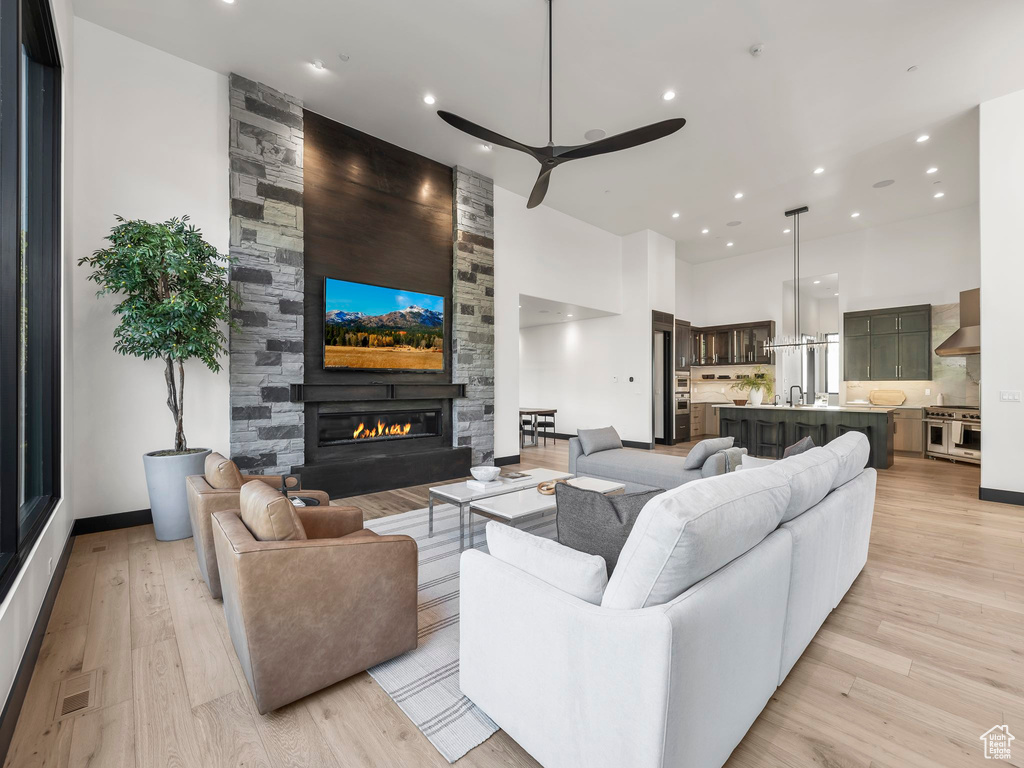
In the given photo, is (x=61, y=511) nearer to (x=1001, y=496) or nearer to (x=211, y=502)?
(x=211, y=502)

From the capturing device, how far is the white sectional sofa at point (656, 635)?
1115mm

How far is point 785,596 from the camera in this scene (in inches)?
64.7

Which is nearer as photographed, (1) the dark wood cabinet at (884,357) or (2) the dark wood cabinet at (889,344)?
(2) the dark wood cabinet at (889,344)

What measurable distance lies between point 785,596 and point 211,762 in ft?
6.39

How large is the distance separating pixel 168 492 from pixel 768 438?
7.48 meters

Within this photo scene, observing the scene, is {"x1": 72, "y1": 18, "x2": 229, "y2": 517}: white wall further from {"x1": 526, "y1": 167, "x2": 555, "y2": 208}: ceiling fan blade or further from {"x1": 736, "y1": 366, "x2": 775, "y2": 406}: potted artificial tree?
{"x1": 736, "y1": 366, "x2": 775, "y2": 406}: potted artificial tree

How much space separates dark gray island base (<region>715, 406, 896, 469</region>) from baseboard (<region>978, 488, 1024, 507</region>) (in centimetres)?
139

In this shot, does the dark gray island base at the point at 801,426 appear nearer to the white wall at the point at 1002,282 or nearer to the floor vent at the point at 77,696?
the white wall at the point at 1002,282

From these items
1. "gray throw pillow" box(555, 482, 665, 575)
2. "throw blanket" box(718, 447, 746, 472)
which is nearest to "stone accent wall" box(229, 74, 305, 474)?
"gray throw pillow" box(555, 482, 665, 575)

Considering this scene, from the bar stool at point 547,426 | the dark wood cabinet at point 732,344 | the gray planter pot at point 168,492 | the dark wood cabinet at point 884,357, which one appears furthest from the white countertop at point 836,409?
the gray planter pot at point 168,492

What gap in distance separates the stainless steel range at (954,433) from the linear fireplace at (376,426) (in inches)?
284

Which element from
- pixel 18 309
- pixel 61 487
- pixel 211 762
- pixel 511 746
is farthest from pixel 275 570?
pixel 61 487

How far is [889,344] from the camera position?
7.76 metres

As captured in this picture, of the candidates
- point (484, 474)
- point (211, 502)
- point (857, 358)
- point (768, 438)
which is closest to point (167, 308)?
point (211, 502)
